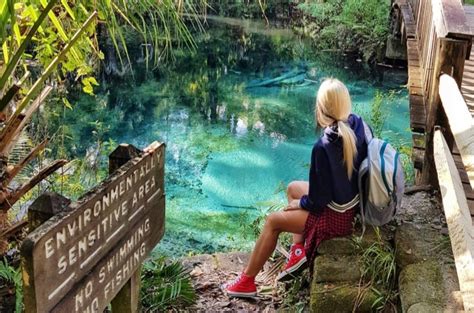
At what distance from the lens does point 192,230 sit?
21.3 feet

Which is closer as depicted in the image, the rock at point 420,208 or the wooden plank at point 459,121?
the wooden plank at point 459,121

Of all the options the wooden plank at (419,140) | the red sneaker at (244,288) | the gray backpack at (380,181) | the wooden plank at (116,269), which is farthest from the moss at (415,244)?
the wooden plank at (116,269)

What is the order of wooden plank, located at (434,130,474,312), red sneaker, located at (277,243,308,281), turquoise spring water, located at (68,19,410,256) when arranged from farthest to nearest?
1. turquoise spring water, located at (68,19,410,256)
2. red sneaker, located at (277,243,308,281)
3. wooden plank, located at (434,130,474,312)

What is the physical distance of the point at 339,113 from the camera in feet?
9.71

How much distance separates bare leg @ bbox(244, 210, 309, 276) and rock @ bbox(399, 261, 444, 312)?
65 centimetres

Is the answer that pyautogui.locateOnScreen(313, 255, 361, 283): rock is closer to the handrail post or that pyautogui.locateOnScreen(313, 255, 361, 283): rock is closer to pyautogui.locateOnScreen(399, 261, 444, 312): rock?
pyautogui.locateOnScreen(399, 261, 444, 312): rock

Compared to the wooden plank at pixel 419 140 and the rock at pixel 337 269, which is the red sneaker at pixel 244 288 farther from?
the wooden plank at pixel 419 140

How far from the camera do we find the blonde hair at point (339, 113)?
2.92 m

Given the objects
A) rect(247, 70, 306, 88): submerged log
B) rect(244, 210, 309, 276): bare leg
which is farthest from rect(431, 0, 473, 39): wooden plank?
rect(247, 70, 306, 88): submerged log

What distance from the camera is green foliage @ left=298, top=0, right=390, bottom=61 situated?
1521cm

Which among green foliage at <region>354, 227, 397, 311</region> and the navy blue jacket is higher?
the navy blue jacket

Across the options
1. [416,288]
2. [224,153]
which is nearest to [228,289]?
[416,288]

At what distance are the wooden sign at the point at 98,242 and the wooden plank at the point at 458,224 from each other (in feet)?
3.79

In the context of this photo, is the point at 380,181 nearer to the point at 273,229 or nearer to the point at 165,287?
the point at 273,229
